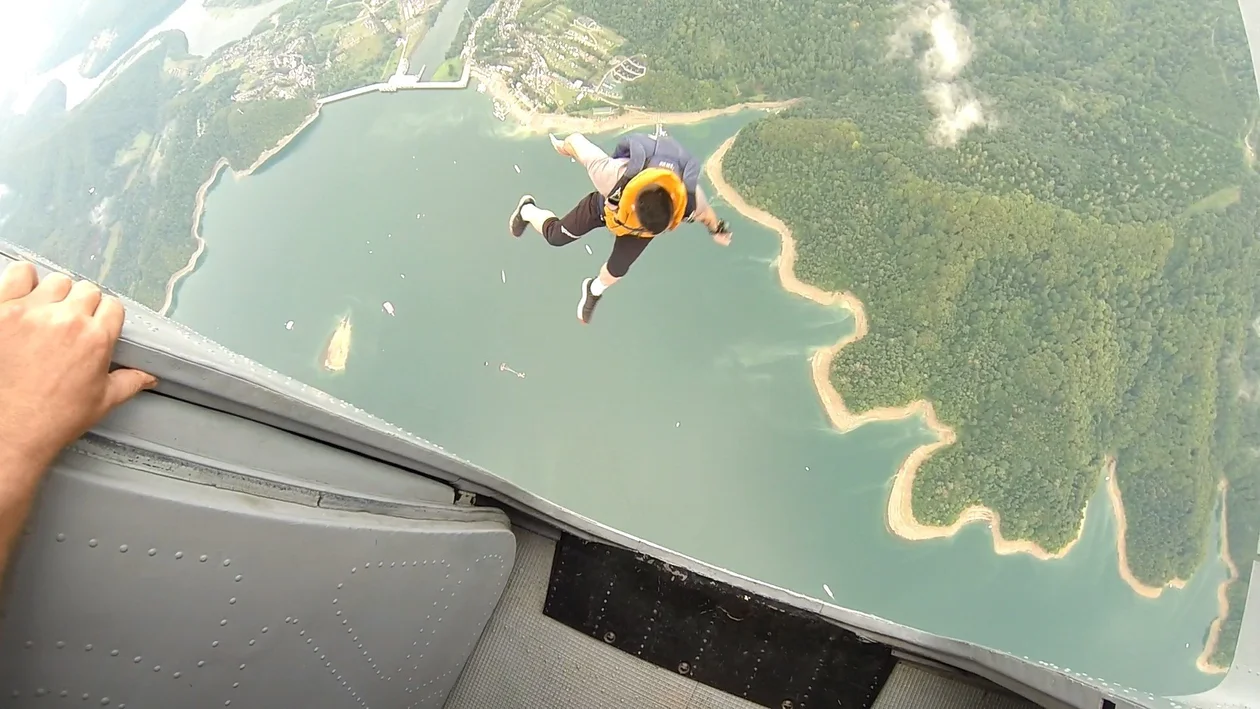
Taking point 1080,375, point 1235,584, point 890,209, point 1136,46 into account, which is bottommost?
point 1235,584

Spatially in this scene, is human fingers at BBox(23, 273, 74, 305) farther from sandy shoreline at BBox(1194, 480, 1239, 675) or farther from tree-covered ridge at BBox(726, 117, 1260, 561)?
sandy shoreline at BBox(1194, 480, 1239, 675)

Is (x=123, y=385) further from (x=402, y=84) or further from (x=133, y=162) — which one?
(x=133, y=162)

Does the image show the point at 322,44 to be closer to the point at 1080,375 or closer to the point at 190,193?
the point at 190,193

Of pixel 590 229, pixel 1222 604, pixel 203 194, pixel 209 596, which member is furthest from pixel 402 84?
pixel 1222 604

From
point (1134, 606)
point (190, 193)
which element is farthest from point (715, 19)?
point (1134, 606)

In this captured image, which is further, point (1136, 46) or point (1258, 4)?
point (1136, 46)

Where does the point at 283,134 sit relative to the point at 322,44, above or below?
below

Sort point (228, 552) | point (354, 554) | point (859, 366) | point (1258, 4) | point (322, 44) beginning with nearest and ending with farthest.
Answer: point (228, 552) → point (354, 554) → point (1258, 4) → point (859, 366) → point (322, 44)

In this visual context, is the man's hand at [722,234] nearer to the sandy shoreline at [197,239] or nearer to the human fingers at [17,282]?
the human fingers at [17,282]
